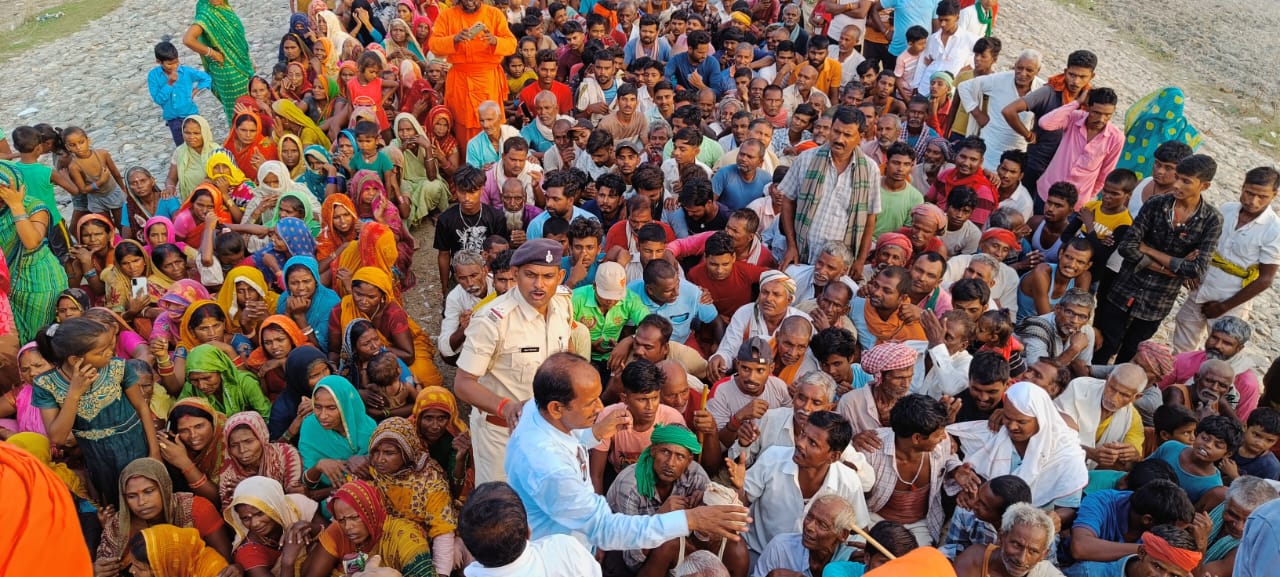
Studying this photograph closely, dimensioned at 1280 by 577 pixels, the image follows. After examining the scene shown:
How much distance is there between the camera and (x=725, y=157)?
6.90 metres

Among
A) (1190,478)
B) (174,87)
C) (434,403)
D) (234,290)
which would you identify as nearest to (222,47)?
(174,87)

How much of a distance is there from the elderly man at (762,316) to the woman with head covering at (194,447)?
2674 millimetres

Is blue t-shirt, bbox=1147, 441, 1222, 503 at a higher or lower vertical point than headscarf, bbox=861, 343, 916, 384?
lower

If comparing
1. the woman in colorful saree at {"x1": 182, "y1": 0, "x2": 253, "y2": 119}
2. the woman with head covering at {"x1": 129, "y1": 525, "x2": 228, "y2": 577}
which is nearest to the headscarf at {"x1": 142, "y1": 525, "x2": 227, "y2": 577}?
the woman with head covering at {"x1": 129, "y1": 525, "x2": 228, "y2": 577}

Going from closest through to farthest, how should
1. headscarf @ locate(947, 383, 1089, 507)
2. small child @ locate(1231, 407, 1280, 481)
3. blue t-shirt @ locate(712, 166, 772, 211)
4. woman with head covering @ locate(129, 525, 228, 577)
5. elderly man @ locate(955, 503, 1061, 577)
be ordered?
1. elderly man @ locate(955, 503, 1061, 577)
2. woman with head covering @ locate(129, 525, 228, 577)
3. headscarf @ locate(947, 383, 1089, 507)
4. small child @ locate(1231, 407, 1280, 481)
5. blue t-shirt @ locate(712, 166, 772, 211)

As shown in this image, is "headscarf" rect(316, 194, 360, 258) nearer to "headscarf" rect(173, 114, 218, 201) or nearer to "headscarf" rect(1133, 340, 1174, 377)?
"headscarf" rect(173, 114, 218, 201)

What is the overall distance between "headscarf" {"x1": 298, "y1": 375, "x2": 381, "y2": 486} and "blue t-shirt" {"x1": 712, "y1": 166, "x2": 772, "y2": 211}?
319 cm

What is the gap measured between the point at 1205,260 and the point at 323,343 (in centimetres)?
539

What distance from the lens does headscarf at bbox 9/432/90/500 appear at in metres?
4.17

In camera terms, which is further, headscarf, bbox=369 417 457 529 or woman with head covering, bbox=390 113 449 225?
woman with head covering, bbox=390 113 449 225

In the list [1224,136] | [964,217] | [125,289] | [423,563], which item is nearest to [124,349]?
[125,289]

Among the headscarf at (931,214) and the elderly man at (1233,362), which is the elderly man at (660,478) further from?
the elderly man at (1233,362)

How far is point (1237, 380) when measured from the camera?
15.0 feet

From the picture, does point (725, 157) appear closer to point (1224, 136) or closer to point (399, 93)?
point (399, 93)
